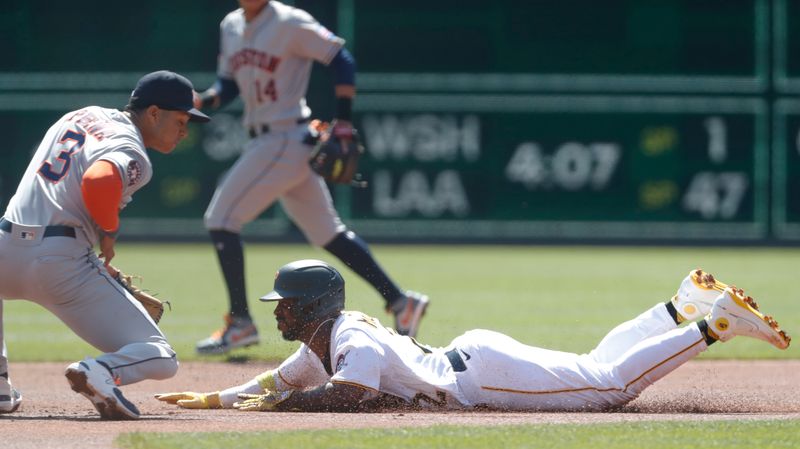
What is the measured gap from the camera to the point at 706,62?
51.7ft

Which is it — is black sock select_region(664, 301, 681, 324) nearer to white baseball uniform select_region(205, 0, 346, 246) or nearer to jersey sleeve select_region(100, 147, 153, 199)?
jersey sleeve select_region(100, 147, 153, 199)

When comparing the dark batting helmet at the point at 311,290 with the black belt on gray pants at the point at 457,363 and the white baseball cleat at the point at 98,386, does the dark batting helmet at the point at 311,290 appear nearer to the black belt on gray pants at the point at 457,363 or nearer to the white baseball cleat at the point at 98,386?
the black belt on gray pants at the point at 457,363

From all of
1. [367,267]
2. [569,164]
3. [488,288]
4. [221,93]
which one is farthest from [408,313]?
[569,164]

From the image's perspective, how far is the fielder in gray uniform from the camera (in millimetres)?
5055

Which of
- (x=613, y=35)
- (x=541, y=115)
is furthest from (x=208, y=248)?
(x=613, y=35)

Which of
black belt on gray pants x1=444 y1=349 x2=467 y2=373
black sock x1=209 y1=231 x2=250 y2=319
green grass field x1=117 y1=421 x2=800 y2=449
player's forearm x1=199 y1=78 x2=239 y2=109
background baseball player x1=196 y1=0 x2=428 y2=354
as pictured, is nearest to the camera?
green grass field x1=117 y1=421 x2=800 y2=449

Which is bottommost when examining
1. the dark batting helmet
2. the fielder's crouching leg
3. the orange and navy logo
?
the fielder's crouching leg

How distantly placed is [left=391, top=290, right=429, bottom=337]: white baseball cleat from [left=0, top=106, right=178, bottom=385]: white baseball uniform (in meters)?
2.71

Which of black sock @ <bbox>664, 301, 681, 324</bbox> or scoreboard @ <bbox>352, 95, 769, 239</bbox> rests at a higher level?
black sock @ <bbox>664, 301, 681, 324</bbox>

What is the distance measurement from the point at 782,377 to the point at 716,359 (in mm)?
Answer: 983

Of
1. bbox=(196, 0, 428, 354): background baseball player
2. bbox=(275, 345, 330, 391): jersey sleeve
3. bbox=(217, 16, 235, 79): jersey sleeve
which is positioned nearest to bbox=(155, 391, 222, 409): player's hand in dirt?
bbox=(275, 345, 330, 391): jersey sleeve

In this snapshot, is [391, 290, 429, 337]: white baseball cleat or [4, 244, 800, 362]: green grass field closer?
[391, 290, 429, 337]: white baseball cleat

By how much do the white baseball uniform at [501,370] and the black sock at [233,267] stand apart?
7.53 feet

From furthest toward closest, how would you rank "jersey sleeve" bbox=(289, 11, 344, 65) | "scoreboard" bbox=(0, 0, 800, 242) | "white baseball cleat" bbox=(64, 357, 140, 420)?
"scoreboard" bbox=(0, 0, 800, 242), "jersey sleeve" bbox=(289, 11, 344, 65), "white baseball cleat" bbox=(64, 357, 140, 420)
